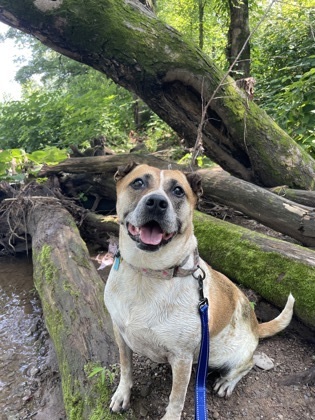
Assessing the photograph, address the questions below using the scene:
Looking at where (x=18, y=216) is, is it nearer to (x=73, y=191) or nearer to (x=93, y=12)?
(x=73, y=191)

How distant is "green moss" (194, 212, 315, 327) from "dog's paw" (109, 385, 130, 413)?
1.71 metres

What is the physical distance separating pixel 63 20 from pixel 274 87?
6.48m

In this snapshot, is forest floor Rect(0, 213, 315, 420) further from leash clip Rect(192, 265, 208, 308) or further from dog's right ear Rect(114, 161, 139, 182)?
dog's right ear Rect(114, 161, 139, 182)

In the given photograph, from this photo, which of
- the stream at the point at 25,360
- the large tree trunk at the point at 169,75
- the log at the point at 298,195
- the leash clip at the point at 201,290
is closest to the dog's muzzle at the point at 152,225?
the leash clip at the point at 201,290

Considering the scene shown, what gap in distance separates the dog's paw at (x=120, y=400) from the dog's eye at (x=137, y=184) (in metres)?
1.34

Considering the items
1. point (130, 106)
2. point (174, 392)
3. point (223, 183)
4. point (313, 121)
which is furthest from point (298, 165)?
point (130, 106)

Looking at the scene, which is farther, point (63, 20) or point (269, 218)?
point (269, 218)

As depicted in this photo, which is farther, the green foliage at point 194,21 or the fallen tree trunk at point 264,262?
the green foliage at point 194,21

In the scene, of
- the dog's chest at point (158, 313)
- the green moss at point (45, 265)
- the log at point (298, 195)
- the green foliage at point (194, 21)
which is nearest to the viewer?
the dog's chest at point (158, 313)

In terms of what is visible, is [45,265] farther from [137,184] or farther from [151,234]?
[151,234]

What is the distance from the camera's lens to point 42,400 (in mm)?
3021

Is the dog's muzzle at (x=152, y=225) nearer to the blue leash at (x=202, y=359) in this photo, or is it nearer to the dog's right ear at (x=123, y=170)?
the blue leash at (x=202, y=359)

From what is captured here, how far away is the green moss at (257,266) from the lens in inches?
122

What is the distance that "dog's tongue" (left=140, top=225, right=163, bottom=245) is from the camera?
2.08 metres
